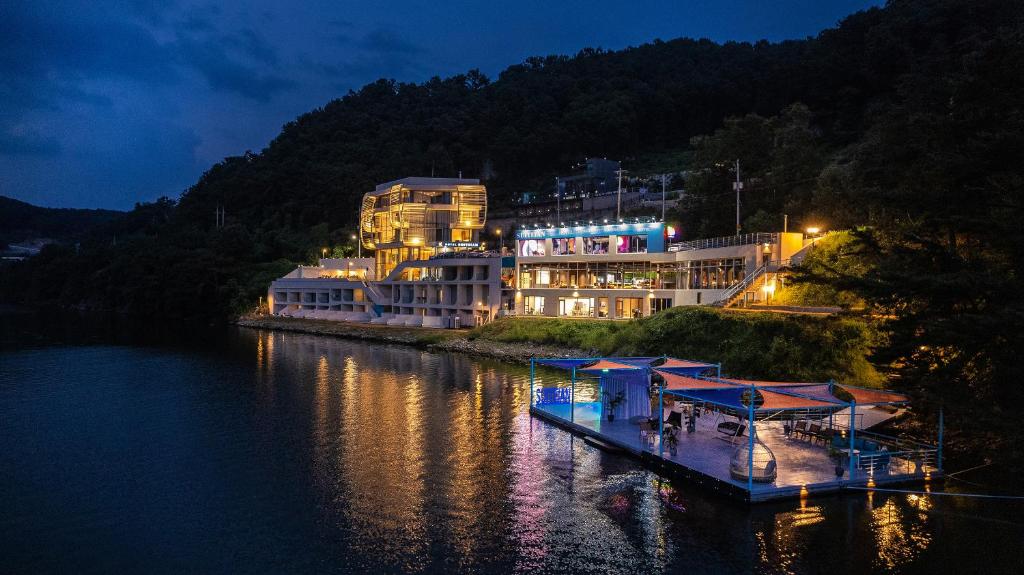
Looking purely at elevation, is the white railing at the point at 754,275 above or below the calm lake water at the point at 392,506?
above

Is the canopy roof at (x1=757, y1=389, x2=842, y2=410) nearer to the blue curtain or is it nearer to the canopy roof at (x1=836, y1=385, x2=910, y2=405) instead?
the canopy roof at (x1=836, y1=385, x2=910, y2=405)

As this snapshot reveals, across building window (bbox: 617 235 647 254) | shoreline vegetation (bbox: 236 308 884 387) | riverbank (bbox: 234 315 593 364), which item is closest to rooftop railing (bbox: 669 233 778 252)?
building window (bbox: 617 235 647 254)

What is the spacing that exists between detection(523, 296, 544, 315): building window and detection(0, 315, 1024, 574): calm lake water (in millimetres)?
29017

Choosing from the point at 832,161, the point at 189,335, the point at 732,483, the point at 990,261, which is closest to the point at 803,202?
the point at 832,161

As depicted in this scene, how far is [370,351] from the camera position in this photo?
61.7 m

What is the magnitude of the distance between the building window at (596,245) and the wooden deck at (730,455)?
1342 inches

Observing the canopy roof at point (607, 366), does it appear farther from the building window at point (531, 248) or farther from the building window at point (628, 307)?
the building window at point (531, 248)

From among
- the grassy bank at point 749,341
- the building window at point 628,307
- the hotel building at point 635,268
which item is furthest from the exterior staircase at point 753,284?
the building window at point 628,307

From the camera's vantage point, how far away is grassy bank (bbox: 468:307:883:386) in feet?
108

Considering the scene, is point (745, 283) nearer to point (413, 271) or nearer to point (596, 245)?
point (596, 245)

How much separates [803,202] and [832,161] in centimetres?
2399

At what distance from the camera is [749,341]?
38.3m

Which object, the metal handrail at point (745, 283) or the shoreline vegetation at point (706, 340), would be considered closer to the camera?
the shoreline vegetation at point (706, 340)

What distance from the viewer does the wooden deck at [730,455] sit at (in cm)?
2041
